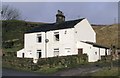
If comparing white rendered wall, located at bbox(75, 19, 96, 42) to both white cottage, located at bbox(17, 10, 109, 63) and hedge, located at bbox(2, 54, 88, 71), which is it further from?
hedge, located at bbox(2, 54, 88, 71)

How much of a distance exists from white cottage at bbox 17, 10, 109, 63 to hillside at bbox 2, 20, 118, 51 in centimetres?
966

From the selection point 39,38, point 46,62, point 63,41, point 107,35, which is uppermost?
point 107,35

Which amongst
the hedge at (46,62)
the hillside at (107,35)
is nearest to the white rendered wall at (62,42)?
the hedge at (46,62)

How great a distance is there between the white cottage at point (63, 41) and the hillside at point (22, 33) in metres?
9.66

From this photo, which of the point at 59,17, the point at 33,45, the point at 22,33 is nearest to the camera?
the point at 33,45

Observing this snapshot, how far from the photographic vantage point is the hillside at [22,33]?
217 feet

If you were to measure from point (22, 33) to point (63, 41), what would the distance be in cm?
3104

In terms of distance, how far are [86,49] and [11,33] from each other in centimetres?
3621

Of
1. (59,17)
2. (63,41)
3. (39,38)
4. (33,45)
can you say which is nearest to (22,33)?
(59,17)

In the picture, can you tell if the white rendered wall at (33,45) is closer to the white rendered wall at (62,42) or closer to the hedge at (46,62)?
the white rendered wall at (62,42)

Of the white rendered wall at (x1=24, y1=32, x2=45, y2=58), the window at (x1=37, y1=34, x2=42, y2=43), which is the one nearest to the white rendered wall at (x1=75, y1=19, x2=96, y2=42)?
the white rendered wall at (x1=24, y1=32, x2=45, y2=58)

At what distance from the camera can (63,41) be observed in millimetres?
51000

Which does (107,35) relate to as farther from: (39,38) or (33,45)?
(33,45)

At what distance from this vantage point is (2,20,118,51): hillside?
2609 inches
